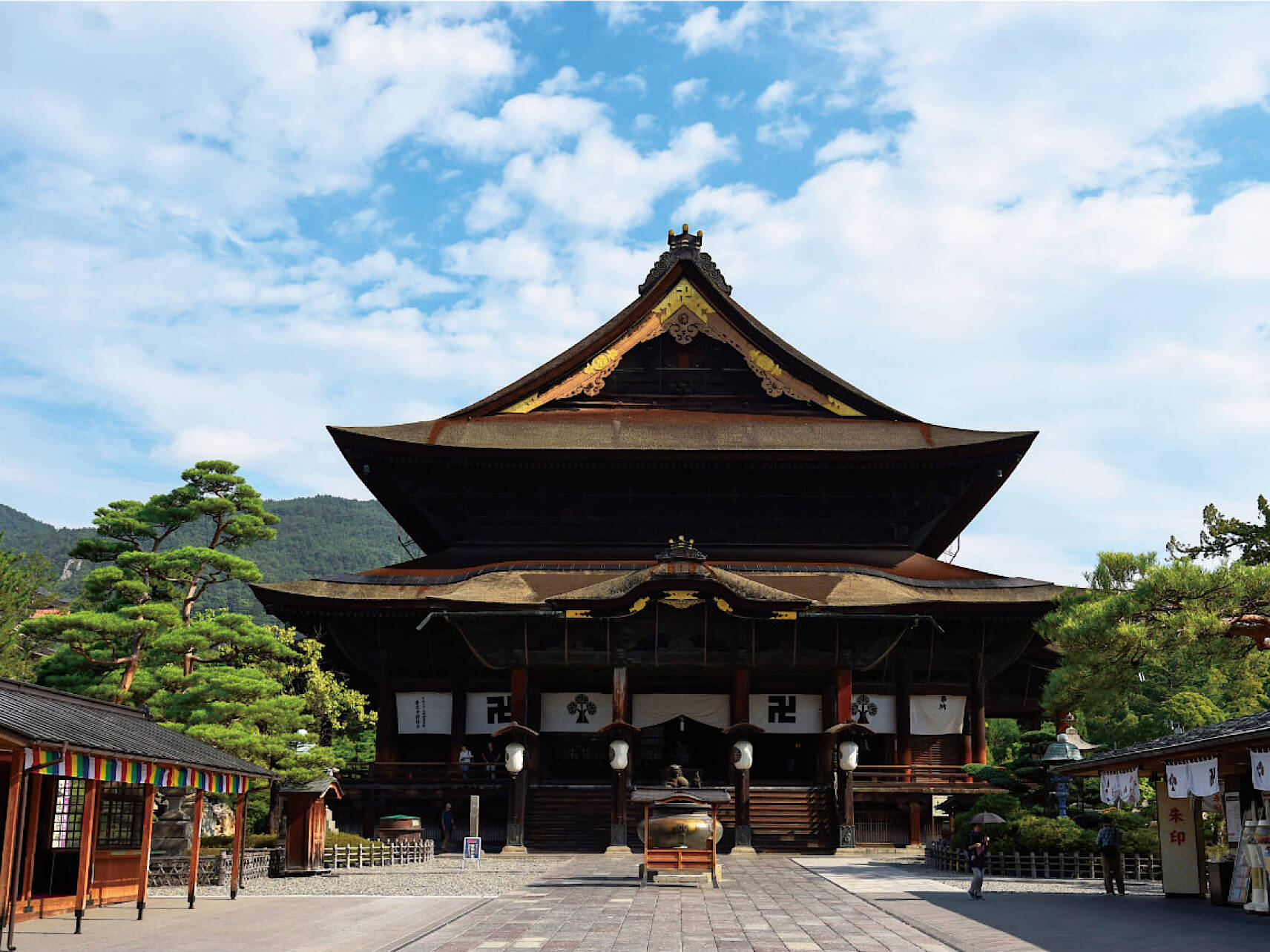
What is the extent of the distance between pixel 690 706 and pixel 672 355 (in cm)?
1320

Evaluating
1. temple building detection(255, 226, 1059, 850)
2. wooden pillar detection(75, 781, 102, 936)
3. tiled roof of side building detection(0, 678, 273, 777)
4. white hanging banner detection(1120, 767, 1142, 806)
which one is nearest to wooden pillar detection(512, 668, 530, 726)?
temple building detection(255, 226, 1059, 850)

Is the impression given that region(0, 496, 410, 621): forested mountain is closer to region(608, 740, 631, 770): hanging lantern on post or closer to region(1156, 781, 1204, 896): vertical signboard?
region(608, 740, 631, 770): hanging lantern on post

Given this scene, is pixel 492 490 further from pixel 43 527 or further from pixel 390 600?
pixel 43 527

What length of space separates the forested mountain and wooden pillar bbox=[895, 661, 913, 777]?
11859 cm

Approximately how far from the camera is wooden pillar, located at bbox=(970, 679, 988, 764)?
109ft

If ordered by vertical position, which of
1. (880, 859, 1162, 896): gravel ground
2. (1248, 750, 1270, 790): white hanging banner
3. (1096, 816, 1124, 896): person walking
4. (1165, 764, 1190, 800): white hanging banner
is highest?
(1248, 750, 1270, 790): white hanging banner

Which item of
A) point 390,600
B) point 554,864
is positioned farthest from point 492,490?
point 554,864

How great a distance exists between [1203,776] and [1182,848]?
301cm

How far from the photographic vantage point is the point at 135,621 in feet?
109

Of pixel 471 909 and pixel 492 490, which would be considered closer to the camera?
pixel 471 909

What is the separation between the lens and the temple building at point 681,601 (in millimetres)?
Answer: 29812

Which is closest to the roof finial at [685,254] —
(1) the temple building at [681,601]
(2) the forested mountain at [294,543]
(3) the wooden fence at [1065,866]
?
(1) the temple building at [681,601]

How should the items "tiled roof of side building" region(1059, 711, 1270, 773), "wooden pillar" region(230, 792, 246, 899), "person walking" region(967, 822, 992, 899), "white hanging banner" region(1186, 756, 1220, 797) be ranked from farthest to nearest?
"wooden pillar" region(230, 792, 246, 899) < "person walking" region(967, 822, 992, 899) < "white hanging banner" region(1186, 756, 1220, 797) < "tiled roof of side building" region(1059, 711, 1270, 773)

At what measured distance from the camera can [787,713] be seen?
32.1 meters
